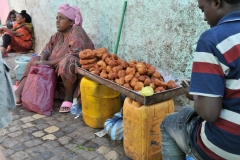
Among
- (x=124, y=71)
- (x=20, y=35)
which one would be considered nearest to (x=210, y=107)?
(x=124, y=71)

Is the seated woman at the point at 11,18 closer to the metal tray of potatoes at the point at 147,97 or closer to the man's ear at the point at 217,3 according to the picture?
the metal tray of potatoes at the point at 147,97

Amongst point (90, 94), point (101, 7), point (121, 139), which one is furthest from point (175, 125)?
point (101, 7)

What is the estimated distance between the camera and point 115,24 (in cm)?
407

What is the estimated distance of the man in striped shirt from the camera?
46.1 inches

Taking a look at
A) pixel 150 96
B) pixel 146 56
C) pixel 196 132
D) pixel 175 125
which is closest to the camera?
pixel 196 132

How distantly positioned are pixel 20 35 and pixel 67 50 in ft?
12.3

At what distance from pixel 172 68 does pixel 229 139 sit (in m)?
2.12

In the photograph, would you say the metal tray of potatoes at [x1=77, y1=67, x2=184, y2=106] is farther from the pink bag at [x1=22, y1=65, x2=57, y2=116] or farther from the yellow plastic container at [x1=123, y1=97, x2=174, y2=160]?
the pink bag at [x1=22, y1=65, x2=57, y2=116]

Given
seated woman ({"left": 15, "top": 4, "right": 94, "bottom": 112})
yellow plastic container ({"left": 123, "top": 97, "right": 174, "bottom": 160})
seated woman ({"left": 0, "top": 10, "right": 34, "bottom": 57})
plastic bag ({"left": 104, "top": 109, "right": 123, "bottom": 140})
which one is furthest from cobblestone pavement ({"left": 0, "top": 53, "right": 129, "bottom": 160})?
seated woman ({"left": 0, "top": 10, "right": 34, "bottom": 57})

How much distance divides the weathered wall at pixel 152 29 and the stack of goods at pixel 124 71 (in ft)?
1.60

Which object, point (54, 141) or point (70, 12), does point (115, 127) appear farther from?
point (70, 12)

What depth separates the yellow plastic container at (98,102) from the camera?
3.15 meters

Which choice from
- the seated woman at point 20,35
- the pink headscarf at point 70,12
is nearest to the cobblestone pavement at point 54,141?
the pink headscarf at point 70,12

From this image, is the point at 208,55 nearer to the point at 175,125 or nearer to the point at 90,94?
the point at 175,125
